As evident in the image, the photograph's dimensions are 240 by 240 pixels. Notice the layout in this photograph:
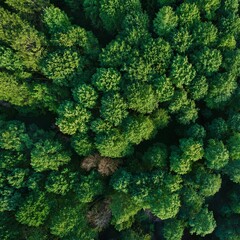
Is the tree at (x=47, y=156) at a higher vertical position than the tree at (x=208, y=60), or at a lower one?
lower

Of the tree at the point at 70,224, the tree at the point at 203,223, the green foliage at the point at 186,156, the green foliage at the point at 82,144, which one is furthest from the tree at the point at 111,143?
the tree at the point at 203,223

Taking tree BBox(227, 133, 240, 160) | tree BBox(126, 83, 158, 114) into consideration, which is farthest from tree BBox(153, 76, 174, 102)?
tree BBox(227, 133, 240, 160)

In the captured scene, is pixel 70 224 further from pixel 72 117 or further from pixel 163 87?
pixel 163 87

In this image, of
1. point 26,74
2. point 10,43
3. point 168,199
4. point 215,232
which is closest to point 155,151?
point 168,199

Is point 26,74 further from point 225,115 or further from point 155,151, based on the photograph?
point 225,115

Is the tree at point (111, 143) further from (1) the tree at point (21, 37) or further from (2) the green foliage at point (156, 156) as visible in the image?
(1) the tree at point (21, 37)
